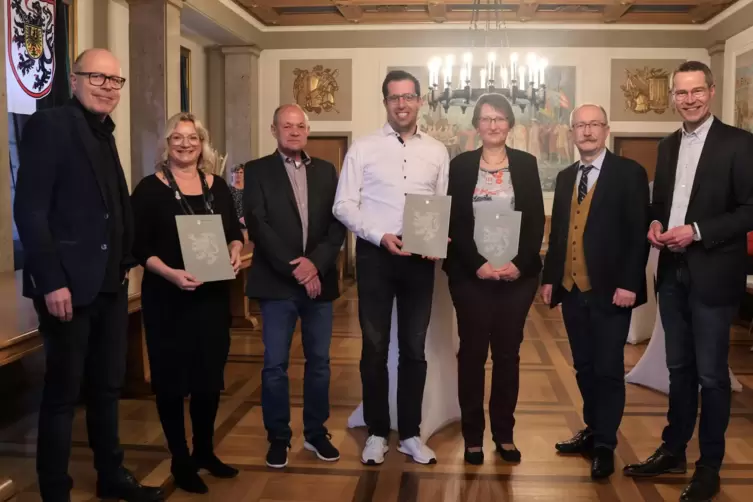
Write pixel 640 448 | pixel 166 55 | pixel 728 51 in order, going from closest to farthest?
pixel 640 448 → pixel 166 55 → pixel 728 51

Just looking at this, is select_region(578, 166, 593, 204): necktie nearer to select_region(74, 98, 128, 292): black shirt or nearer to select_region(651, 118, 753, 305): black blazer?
select_region(651, 118, 753, 305): black blazer

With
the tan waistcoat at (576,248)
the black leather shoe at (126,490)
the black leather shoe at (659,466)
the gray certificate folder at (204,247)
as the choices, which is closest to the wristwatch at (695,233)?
the tan waistcoat at (576,248)

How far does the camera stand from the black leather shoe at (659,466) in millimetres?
3197

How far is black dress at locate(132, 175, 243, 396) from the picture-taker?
288cm

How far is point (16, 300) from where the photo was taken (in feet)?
12.5

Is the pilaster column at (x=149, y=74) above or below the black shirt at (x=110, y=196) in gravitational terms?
above

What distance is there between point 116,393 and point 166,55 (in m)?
4.98

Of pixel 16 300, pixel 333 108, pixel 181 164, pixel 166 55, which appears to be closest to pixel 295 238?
pixel 181 164

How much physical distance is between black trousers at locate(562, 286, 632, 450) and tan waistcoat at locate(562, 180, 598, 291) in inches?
2.0

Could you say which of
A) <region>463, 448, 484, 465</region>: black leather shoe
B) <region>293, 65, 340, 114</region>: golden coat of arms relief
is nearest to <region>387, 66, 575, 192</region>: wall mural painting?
<region>293, 65, 340, 114</region>: golden coat of arms relief

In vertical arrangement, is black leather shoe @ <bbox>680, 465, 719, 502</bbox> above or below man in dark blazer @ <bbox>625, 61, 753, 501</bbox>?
below

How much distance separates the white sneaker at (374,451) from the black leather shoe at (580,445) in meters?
0.89

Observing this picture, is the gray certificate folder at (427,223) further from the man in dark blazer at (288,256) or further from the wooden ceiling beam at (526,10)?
the wooden ceiling beam at (526,10)

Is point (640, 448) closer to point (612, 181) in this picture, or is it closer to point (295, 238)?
point (612, 181)
